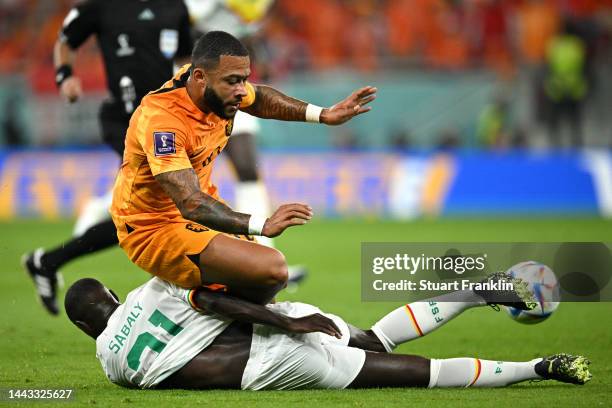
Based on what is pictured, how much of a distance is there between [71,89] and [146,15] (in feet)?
2.70

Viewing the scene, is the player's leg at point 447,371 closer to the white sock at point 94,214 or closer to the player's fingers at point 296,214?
the player's fingers at point 296,214

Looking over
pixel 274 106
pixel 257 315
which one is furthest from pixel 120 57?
pixel 257 315

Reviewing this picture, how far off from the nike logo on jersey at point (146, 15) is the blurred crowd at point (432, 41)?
10578mm

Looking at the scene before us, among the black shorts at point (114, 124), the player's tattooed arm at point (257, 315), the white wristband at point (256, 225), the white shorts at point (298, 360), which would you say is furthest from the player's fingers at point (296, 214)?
the black shorts at point (114, 124)

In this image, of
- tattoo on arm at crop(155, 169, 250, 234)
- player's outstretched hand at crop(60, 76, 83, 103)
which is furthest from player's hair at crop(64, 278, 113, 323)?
player's outstretched hand at crop(60, 76, 83, 103)

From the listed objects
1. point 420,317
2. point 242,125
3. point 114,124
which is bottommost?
point 420,317

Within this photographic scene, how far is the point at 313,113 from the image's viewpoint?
622 centimetres

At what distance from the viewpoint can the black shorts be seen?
821cm

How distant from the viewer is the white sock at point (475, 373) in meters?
5.20

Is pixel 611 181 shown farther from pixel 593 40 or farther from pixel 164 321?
pixel 164 321

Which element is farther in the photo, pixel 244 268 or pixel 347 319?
pixel 347 319

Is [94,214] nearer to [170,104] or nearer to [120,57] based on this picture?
[120,57]

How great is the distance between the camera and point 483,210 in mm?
16859

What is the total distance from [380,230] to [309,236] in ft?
3.28
